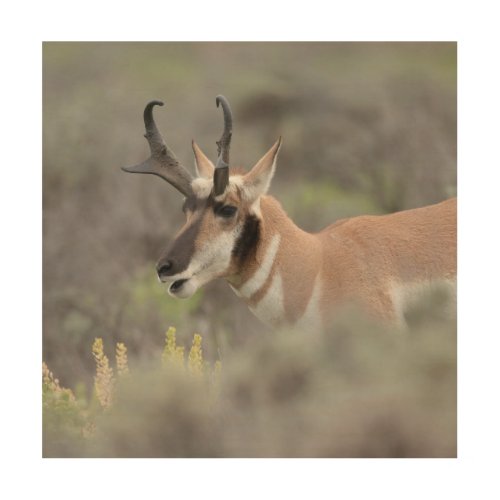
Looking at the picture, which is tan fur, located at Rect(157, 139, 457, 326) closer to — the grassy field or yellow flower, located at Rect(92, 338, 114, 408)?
the grassy field

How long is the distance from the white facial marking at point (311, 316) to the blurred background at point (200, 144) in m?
1.51

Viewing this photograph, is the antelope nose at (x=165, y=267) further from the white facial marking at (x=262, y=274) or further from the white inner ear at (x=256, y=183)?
the white inner ear at (x=256, y=183)

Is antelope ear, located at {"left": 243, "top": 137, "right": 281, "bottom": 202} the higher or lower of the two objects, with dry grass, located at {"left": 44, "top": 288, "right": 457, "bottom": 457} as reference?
higher

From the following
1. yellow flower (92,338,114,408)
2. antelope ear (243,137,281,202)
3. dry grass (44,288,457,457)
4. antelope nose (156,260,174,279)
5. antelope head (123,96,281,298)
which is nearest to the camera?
dry grass (44,288,457,457)

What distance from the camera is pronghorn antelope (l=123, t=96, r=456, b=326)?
855cm

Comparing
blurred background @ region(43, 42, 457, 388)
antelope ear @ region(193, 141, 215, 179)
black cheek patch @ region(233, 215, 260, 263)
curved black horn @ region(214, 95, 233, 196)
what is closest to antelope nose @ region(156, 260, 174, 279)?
black cheek patch @ region(233, 215, 260, 263)

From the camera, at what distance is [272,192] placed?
13320 mm

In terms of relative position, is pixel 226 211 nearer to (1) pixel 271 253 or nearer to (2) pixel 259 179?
(2) pixel 259 179

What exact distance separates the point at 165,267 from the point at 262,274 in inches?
35.1

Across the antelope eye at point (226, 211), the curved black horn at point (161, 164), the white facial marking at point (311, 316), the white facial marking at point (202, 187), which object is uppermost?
the curved black horn at point (161, 164)

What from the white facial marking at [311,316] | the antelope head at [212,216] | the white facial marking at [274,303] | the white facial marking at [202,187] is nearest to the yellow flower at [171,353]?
the antelope head at [212,216]

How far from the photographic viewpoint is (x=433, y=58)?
31.9 feet

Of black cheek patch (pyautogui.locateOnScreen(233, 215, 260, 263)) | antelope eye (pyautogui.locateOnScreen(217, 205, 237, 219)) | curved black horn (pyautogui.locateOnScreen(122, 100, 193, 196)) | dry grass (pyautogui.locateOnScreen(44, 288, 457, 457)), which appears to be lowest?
dry grass (pyautogui.locateOnScreen(44, 288, 457, 457))

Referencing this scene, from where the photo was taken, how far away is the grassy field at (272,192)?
811 centimetres
